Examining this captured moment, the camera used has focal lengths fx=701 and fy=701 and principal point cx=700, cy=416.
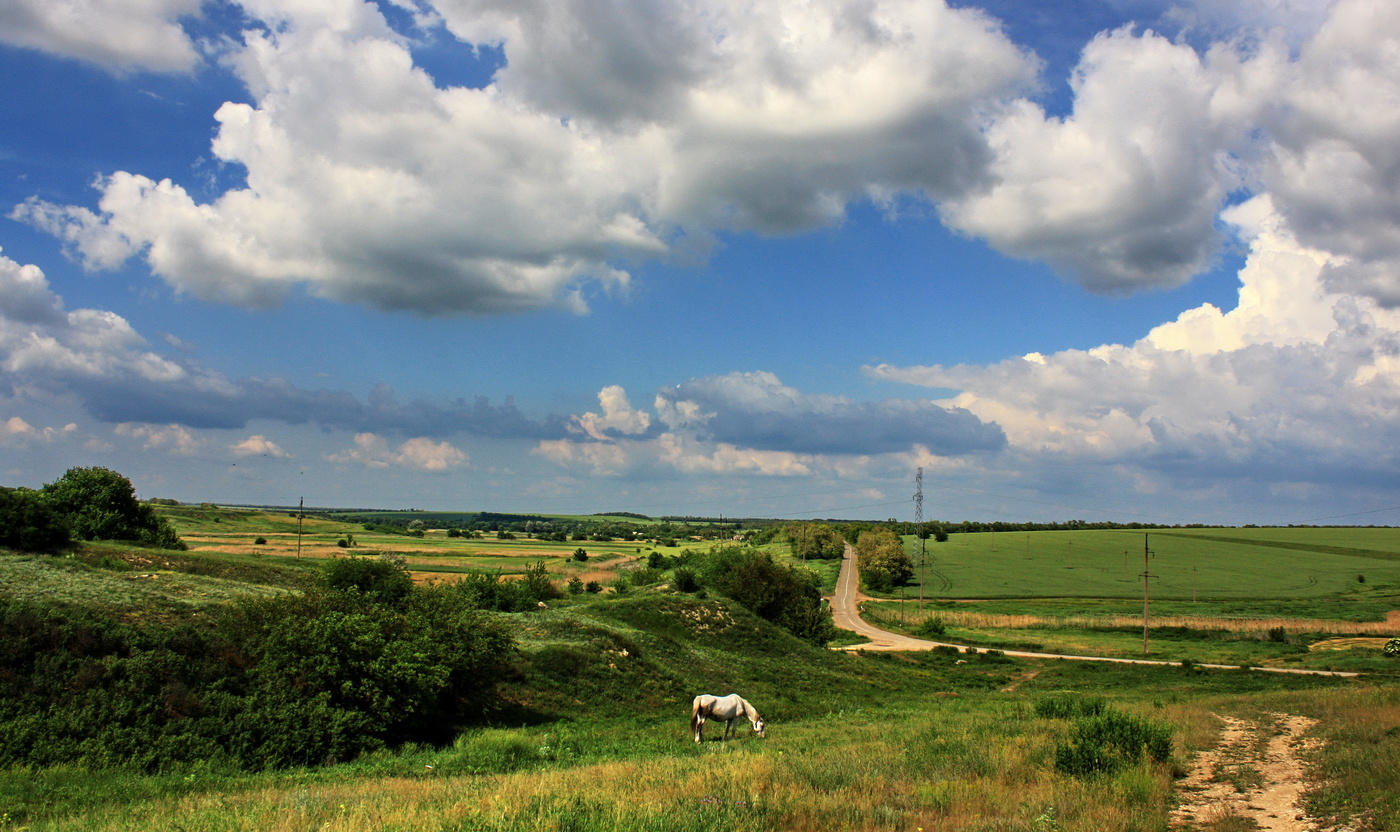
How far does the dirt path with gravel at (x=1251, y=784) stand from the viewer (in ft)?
39.3

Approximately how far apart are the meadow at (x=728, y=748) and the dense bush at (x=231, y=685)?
4.25 feet

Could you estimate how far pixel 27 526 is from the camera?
3947 cm

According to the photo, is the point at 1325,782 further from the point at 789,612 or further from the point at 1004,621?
the point at 1004,621

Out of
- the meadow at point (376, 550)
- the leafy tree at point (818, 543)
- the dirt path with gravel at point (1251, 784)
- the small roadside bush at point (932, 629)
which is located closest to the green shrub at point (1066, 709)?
the dirt path with gravel at point (1251, 784)

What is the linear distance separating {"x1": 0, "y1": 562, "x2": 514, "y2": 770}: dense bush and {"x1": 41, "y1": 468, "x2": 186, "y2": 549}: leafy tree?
163 feet

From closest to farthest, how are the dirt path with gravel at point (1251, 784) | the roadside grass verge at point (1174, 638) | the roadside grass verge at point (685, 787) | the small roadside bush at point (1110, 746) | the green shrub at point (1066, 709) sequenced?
the roadside grass verge at point (685, 787)
the dirt path with gravel at point (1251, 784)
the small roadside bush at point (1110, 746)
the green shrub at point (1066, 709)
the roadside grass verge at point (1174, 638)

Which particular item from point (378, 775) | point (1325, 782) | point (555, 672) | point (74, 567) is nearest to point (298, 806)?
point (378, 775)

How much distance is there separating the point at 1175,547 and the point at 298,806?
20682 centimetres

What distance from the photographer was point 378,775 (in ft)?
54.7

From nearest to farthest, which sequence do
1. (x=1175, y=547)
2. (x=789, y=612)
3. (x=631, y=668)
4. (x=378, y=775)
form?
1. (x=378, y=775)
2. (x=631, y=668)
3. (x=789, y=612)
4. (x=1175, y=547)

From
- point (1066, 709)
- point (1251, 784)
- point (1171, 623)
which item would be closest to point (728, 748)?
point (1066, 709)

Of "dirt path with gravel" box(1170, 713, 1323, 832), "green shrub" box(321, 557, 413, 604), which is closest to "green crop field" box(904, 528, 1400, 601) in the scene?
"green shrub" box(321, 557, 413, 604)

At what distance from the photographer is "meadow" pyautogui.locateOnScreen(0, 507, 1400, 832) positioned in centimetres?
1056

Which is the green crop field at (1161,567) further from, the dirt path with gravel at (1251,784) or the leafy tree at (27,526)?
the leafy tree at (27,526)
